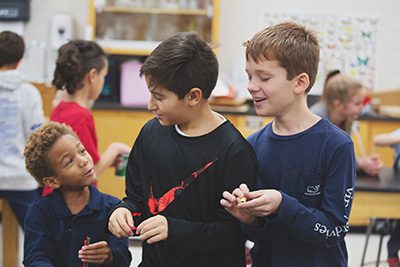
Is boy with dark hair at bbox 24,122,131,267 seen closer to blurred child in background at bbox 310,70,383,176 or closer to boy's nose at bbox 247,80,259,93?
boy's nose at bbox 247,80,259,93

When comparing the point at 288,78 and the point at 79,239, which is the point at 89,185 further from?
the point at 288,78

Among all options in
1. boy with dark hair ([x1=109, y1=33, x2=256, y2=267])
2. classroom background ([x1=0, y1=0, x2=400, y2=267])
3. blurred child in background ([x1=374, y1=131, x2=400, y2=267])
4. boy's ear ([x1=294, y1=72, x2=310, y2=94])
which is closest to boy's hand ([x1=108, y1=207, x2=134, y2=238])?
boy with dark hair ([x1=109, y1=33, x2=256, y2=267])

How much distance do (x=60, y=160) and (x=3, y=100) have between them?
4.64 feet

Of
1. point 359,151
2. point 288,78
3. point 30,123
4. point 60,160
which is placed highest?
point 288,78

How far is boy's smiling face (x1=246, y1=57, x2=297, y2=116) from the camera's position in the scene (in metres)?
1.75

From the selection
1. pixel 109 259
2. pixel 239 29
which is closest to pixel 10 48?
pixel 109 259

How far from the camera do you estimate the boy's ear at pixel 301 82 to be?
5.79 feet

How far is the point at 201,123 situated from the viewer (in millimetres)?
1797

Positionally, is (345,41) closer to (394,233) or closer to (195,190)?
(394,233)

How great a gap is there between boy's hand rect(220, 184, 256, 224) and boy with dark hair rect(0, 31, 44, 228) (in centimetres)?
195

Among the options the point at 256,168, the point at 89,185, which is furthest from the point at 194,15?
the point at 256,168

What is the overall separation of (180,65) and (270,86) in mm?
233

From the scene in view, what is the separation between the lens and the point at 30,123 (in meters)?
3.47

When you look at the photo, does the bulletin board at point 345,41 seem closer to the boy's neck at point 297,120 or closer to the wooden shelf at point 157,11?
the wooden shelf at point 157,11
